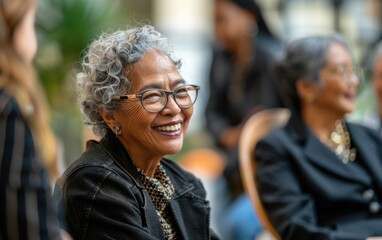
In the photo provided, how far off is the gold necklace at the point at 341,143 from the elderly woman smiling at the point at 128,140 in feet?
4.39

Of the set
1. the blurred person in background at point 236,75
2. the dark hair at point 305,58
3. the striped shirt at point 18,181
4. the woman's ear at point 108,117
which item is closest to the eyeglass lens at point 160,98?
the woman's ear at point 108,117

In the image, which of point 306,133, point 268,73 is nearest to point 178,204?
point 306,133

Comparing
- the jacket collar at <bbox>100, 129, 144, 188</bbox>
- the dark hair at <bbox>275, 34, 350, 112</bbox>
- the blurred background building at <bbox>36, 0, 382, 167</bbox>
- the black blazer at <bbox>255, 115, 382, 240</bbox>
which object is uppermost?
the blurred background building at <bbox>36, 0, 382, 167</bbox>

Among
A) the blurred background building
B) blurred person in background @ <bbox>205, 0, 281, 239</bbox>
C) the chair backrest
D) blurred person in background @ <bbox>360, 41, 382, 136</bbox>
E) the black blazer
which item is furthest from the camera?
the blurred background building

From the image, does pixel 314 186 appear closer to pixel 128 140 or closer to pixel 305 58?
pixel 305 58

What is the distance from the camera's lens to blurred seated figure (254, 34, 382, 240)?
3.89 metres

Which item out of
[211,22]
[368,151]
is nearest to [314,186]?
[368,151]

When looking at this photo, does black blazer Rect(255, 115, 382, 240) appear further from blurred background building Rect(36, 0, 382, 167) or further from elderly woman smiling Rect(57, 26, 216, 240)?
blurred background building Rect(36, 0, 382, 167)

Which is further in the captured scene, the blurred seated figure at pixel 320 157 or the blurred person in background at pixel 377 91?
the blurred person in background at pixel 377 91

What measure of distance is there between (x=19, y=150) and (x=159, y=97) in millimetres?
657

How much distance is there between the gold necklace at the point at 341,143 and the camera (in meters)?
4.16

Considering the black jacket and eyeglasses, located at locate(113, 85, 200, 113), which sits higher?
eyeglasses, located at locate(113, 85, 200, 113)

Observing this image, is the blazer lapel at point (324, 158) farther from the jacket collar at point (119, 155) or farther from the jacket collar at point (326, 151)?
the jacket collar at point (119, 155)

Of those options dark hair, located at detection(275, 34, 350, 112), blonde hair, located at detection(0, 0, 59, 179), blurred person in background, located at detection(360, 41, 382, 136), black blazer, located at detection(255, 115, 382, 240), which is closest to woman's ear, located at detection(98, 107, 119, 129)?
blonde hair, located at detection(0, 0, 59, 179)
